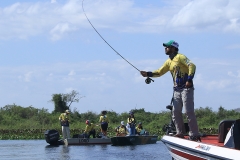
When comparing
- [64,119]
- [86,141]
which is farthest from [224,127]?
[64,119]

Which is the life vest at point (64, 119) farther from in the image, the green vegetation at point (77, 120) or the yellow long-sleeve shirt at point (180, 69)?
the yellow long-sleeve shirt at point (180, 69)

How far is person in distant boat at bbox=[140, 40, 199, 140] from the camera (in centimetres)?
1102

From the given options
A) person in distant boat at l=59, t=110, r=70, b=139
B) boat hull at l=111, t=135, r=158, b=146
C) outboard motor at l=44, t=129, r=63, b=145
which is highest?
person in distant boat at l=59, t=110, r=70, b=139

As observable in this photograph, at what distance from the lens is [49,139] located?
2872 cm

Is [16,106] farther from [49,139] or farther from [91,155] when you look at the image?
[91,155]

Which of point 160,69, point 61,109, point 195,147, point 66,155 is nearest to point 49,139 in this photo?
point 66,155

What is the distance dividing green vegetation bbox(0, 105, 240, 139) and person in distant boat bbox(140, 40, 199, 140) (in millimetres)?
26221

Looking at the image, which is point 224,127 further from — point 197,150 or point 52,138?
point 52,138

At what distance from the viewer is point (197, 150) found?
9680mm

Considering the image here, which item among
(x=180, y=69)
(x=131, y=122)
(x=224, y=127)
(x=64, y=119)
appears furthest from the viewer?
(x=64, y=119)

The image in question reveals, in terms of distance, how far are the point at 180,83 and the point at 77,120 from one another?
42.5m

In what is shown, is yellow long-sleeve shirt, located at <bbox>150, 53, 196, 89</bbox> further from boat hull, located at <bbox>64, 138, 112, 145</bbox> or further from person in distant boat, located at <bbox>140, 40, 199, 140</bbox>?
boat hull, located at <bbox>64, 138, 112, 145</bbox>

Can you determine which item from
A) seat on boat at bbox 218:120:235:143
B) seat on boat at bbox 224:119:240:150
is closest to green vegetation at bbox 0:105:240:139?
seat on boat at bbox 218:120:235:143

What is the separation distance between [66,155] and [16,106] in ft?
147
